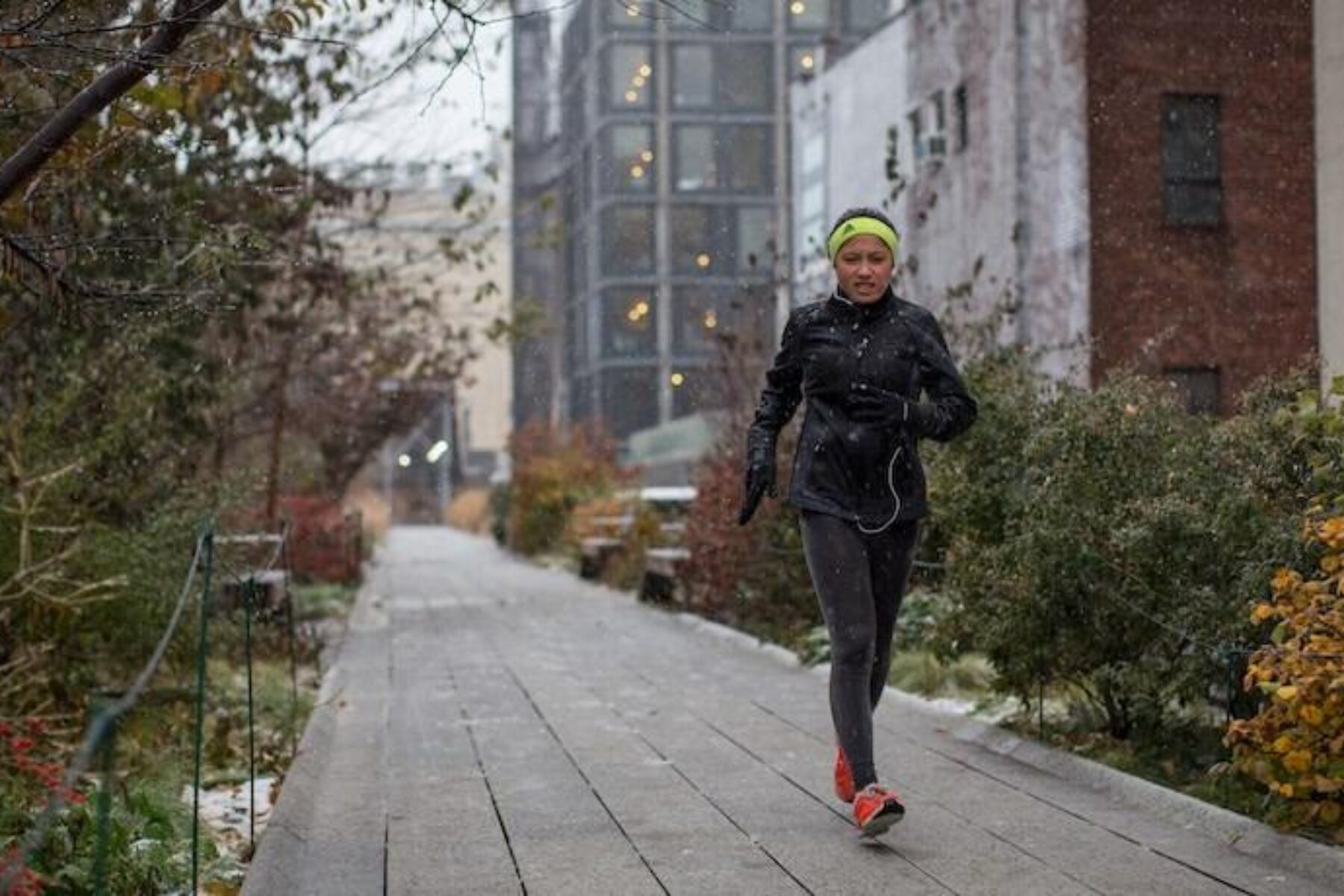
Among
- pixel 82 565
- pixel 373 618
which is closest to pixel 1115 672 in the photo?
pixel 82 565

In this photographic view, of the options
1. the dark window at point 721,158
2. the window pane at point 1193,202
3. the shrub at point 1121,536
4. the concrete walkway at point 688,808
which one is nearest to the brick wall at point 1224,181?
the window pane at point 1193,202

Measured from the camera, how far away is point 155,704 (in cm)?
932

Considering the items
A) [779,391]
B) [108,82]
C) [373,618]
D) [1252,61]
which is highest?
[1252,61]

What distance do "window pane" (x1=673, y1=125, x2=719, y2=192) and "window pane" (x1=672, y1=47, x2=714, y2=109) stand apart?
94cm

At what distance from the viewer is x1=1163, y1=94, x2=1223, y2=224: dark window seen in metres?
23.2

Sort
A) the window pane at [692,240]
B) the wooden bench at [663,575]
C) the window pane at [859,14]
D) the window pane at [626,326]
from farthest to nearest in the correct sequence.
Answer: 1. the window pane at [626,326]
2. the window pane at [692,240]
3. the window pane at [859,14]
4. the wooden bench at [663,575]

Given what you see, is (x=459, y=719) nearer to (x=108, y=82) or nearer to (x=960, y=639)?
(x=960, y=639)

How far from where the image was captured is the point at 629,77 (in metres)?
76.2

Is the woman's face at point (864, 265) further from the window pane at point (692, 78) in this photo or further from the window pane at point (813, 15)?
the window pane at point (692, 78)

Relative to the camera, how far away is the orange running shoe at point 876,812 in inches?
250

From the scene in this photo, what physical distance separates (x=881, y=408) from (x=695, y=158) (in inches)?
2791

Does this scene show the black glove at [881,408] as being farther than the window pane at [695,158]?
No

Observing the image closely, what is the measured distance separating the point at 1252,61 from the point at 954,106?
18.9 feet

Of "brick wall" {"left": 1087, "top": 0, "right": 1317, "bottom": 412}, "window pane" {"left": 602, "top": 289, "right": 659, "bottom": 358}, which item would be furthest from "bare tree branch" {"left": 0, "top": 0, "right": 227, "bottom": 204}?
"window pane" {"left": 602, "top": 289, "right": 659, "bottom": 358}
